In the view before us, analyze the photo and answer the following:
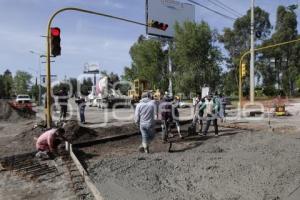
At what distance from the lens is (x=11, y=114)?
30.0 meters

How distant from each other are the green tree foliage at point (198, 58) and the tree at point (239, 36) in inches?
865

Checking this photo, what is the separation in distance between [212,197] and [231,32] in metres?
65.5

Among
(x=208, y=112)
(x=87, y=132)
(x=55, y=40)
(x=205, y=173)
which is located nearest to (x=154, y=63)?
(x=87, y=132)

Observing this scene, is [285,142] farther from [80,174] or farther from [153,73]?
[153,73]

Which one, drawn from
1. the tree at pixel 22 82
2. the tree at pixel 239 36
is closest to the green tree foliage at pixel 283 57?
the tree at pixel 239 36

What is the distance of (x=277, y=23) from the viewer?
7200cm

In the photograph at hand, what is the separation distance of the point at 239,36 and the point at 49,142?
62.6 m

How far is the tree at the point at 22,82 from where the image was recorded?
11364 centimetres

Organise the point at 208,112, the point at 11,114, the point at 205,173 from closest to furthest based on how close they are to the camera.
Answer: the point at 205,173 → the point at 208,112 → the point at 11,114

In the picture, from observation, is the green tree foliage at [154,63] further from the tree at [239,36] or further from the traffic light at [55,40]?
the traffic light at [55,40]

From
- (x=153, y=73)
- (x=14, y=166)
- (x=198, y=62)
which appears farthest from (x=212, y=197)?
(x=153, y=73)

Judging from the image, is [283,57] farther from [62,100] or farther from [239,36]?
[62,100]

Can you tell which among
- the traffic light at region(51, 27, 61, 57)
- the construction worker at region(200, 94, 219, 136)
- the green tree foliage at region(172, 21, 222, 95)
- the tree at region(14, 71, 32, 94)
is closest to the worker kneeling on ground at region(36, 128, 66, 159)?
the traffic light at region(51, 27, 61, 57)

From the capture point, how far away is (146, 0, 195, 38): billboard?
49375 mm
